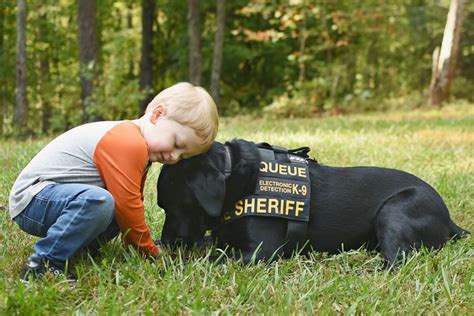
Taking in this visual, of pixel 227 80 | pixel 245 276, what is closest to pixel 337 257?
pixel 245 276

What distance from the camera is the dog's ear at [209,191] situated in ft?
8.84

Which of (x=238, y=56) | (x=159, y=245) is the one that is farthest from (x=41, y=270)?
(x=238, y=56)

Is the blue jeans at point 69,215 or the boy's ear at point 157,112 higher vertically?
the boy's ear at point 157,112

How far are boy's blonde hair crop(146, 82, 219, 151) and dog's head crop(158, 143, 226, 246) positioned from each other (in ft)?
0.50

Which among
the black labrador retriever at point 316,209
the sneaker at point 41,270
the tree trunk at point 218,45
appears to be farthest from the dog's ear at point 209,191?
the tree trunk at point 218,45

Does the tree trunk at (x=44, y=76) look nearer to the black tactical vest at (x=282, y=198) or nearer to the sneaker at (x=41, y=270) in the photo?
the black tactical vest at (x=282, y=198)

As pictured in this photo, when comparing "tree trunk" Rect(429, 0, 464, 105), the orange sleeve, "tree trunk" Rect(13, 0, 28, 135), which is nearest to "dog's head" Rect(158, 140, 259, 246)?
the orange sleeve

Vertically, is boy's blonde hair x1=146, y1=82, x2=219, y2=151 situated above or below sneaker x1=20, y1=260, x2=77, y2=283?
above

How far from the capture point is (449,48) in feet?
41.8

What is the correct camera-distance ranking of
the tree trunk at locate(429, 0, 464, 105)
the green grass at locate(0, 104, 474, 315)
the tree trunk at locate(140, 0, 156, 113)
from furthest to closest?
1. the tree trunk at locate(140, 0, 156, 113)
2. the tree trunk at locate(429, 0, 464, 105)
3. the green grass at locate(0, 104, 474, 315)

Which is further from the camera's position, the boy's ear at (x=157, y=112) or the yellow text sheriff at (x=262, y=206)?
the yellow text sheriff at (x=262, y=206)

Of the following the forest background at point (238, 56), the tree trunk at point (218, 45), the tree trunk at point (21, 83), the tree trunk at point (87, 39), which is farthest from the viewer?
the tree trunk at point (218, 45)

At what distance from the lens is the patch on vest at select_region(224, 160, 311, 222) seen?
280cm

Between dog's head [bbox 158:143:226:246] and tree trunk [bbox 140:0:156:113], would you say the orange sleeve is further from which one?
tree trunk [bbox 140:0:156:113]
